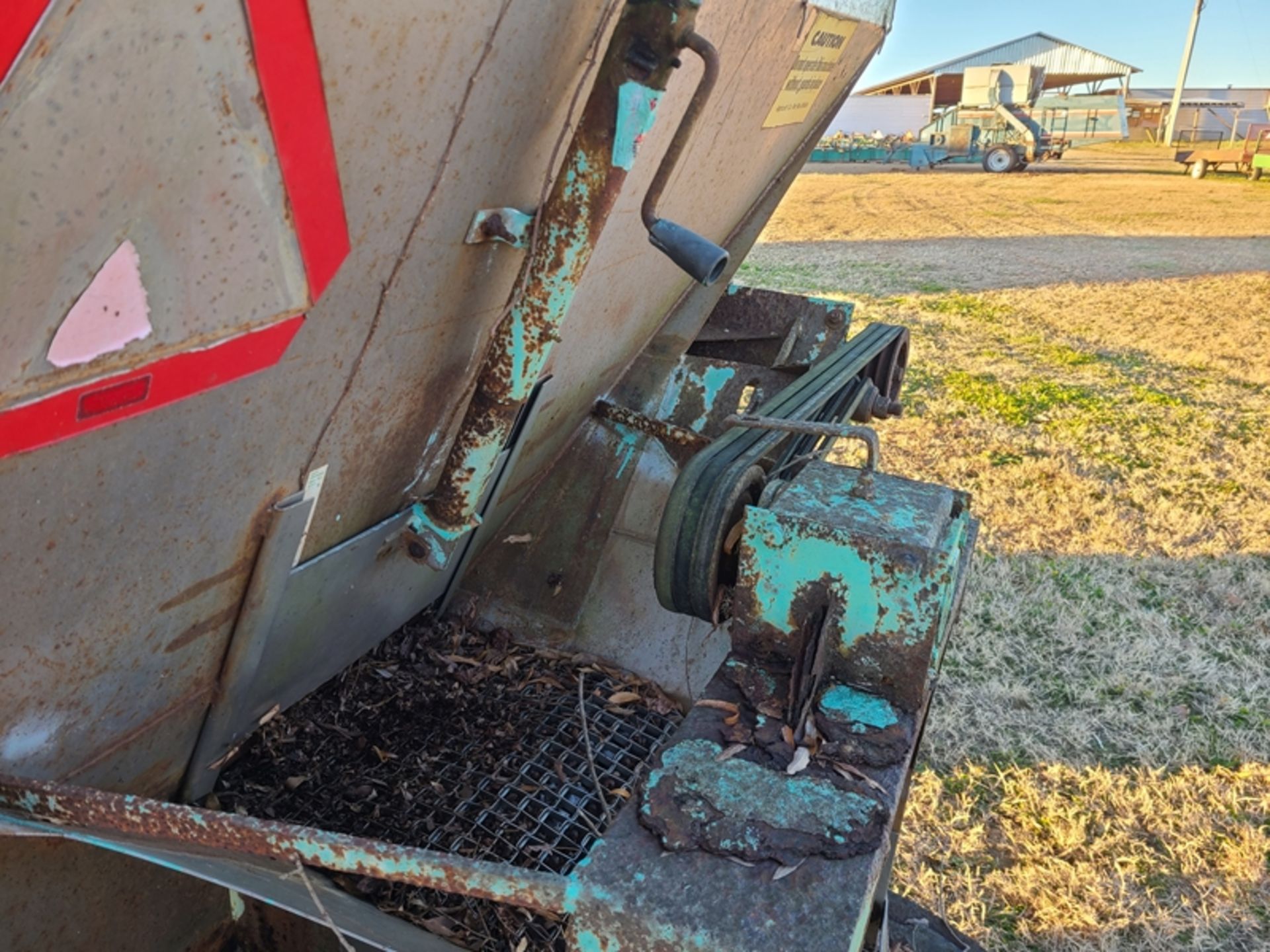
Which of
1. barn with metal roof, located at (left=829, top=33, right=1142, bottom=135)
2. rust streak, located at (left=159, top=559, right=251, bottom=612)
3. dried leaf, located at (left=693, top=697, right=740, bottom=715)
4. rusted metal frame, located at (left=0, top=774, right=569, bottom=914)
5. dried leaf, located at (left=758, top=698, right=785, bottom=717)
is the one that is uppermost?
barn with metal roof, located at (left=829, top=33, right=1142, bottom=135)

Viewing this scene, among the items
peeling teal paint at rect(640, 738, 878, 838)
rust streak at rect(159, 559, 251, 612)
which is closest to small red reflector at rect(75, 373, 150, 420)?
rust streak at rect(159, 559, 251, 612)

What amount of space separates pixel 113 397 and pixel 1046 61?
3680cm

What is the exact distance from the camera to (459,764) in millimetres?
2211

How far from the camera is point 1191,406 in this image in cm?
654

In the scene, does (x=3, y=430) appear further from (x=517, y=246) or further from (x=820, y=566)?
(x=820, y=566)

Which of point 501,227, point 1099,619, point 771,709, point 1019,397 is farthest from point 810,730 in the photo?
point 1019,397

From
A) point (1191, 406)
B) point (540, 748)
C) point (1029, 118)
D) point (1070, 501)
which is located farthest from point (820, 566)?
point (1029, 118)

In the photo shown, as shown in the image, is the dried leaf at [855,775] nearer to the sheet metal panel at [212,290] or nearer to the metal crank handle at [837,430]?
the metal crank handle at [837,430]

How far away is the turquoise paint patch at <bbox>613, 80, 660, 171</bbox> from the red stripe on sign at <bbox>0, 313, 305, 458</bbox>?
21.3 inches

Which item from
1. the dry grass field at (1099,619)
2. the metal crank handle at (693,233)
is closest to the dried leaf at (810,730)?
the metal crank handle at (693,233)

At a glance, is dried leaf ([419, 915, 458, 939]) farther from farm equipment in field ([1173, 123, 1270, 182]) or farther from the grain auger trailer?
farm equipment in field ([1173, 123, 1270, 182])

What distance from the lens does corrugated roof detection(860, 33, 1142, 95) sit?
3091cm

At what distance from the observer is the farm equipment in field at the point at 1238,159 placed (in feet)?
70.3

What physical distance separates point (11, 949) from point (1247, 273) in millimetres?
13055
